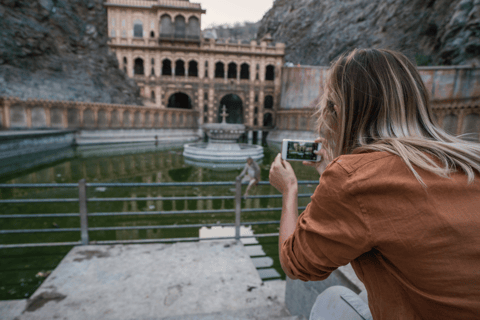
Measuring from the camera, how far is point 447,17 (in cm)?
2323

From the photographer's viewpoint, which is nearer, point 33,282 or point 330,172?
point 330,172

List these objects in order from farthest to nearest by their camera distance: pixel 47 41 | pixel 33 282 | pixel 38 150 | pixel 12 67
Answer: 1. pixel 47 41
2. pixel 12 67
3. pixel 38 150
4. pixel 33 282

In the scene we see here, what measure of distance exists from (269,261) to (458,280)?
13.5 ft

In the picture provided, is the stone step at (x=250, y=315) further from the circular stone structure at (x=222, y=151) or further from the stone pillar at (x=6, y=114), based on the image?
the stone pillar at (x=6, y=114)

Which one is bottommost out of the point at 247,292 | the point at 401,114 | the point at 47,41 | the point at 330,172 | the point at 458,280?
the point at 247,292

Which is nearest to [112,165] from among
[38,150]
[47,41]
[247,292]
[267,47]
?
[38,150]

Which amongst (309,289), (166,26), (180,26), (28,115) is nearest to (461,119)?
(309,289)

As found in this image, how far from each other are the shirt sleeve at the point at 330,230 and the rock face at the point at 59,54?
89.3 ft

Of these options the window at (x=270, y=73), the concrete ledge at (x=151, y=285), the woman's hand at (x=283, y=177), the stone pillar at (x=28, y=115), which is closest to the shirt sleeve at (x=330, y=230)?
the woman's hand at (x=283, y=177)

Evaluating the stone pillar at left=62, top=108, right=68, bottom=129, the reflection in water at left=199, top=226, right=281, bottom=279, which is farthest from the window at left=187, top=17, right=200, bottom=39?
the reflection in water at left=199, top=226, right=281, bottom=279

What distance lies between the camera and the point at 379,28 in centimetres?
3119

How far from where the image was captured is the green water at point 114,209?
4281 millimetres

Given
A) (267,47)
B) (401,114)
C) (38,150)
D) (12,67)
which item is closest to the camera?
(401,114)

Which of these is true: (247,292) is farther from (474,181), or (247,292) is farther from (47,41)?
(47,41)
